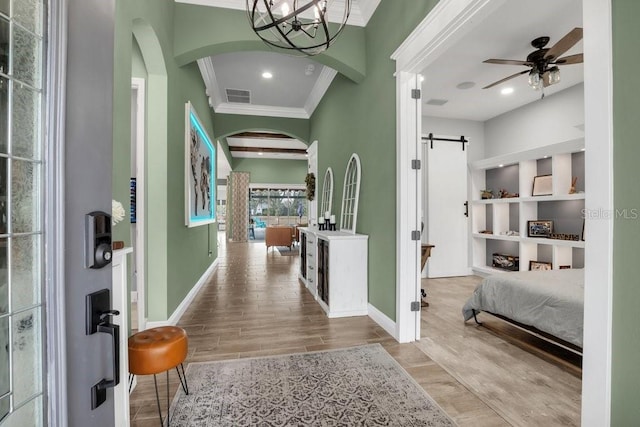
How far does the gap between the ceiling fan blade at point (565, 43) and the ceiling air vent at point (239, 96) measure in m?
4.49

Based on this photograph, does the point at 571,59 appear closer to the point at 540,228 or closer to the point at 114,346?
the point at 540,228

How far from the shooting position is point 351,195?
13.5 feet

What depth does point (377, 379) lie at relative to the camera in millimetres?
2164

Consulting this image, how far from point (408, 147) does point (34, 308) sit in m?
2.71

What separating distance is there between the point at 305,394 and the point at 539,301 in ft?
6.97

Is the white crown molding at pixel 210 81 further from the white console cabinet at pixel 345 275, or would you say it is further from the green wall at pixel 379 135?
the white console cabinet at pixel 345 275

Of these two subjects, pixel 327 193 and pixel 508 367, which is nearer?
pixel 508 367

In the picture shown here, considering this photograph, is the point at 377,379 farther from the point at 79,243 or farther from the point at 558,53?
the point at 558,53

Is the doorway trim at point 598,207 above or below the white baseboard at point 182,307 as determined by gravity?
above

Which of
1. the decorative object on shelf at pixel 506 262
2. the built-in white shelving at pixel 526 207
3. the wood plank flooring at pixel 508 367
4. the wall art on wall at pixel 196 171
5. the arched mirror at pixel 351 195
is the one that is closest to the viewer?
the wood plank flooring at pixel 508 367

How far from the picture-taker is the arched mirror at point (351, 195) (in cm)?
389

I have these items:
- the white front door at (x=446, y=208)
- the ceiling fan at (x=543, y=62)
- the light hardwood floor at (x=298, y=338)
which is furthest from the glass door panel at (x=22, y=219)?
the white front door at (x=446, y=208)

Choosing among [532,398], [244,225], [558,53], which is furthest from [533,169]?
[244,225]

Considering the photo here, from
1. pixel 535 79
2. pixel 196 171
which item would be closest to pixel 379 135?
pixel 535 79
